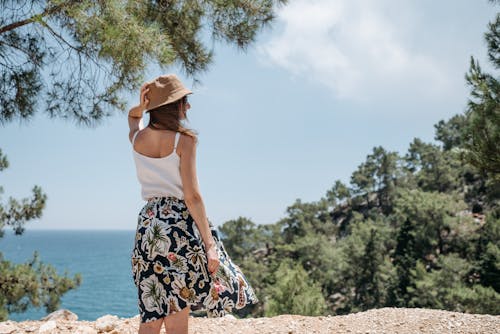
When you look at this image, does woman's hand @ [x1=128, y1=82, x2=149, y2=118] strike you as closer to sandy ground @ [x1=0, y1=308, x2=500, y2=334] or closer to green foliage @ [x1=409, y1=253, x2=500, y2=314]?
sandy ground @ [x1=0, y1=308, x2=500, y2=334]

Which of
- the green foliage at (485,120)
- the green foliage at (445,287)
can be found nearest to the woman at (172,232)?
the green foliage at (485,120)

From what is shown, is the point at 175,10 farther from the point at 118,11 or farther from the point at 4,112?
the point at 4,112

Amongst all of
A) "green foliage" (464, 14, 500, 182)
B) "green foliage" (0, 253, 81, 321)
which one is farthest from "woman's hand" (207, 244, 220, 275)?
"green foliage" (0, 253, 81, 321)

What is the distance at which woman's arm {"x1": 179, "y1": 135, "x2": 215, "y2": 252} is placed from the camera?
1.76m

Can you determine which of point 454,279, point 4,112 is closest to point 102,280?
point 454,279

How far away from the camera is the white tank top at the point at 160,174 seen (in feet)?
5.93

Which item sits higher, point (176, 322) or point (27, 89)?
point (27, 89)

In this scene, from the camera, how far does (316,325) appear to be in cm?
370

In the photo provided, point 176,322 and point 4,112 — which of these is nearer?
point 176,322

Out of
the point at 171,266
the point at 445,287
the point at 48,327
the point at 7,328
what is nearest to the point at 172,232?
the point at 171,266

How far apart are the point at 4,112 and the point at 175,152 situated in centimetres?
321

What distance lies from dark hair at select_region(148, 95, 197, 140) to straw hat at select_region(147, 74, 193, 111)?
0.03 m

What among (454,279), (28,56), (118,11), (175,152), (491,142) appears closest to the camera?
(175,152)

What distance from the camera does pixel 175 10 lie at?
13.8 feet
